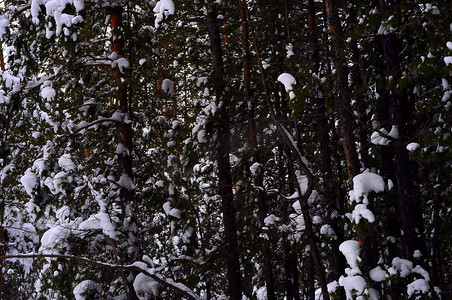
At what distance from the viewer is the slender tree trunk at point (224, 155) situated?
28.1ft

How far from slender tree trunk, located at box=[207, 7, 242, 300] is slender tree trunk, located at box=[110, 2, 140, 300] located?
184 centimetres

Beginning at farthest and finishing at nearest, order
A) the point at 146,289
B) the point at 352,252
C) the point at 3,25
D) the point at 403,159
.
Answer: the point at 403,159
the point at 3,25
the point at 146,289
the point at 352,252

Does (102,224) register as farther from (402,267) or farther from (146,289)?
(402,267)

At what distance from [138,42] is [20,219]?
8440 mm

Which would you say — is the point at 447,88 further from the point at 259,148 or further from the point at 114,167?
the point at 114,167

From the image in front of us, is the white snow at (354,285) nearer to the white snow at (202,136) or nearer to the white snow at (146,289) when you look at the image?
the white snow at (146,289)

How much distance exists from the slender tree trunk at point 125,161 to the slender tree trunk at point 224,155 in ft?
6.04

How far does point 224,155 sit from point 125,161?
2.27 metres

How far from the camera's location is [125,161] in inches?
296

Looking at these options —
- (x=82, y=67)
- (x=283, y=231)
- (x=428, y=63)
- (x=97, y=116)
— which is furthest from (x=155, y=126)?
(x=428, y=63)

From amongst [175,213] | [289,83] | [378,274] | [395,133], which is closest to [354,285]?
[378,274]

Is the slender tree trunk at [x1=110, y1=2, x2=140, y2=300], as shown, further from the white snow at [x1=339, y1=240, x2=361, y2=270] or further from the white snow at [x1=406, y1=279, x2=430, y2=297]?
the white snow at [x1=406, y1=279, x2=430, y2=297]

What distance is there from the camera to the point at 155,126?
28.1 feet

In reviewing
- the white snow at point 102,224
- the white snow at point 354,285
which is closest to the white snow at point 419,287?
the white snow at point 354,285
